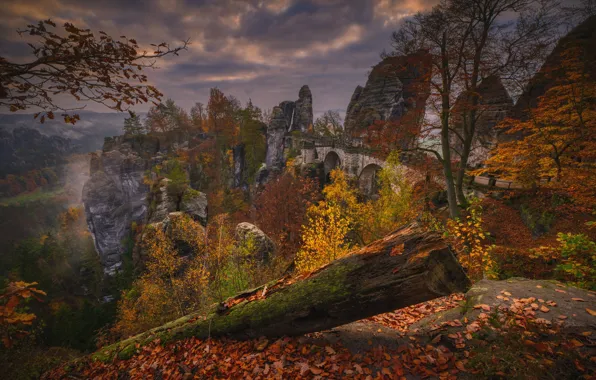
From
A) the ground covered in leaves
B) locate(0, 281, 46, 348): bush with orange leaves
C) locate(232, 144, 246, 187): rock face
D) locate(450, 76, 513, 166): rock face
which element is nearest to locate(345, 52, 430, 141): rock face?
locate(450, 76, 513, 166): rock face

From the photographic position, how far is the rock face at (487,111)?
944cm

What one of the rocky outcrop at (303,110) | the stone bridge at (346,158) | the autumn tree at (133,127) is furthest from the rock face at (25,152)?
the stone bridge at (346,158)

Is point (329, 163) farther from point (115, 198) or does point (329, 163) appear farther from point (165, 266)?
point (115, 198)

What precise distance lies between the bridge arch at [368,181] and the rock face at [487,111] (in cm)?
909

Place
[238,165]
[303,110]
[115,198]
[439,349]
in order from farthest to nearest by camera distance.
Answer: [303,110], [238,165], [115,198], [439,349]

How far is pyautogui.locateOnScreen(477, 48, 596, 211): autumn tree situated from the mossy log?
9.00 meters

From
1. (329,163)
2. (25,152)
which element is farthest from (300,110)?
(25,152)

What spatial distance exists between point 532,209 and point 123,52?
15.8 meters

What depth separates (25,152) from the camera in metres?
123

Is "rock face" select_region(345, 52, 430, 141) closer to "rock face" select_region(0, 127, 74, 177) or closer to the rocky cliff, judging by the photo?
the rocky cliff

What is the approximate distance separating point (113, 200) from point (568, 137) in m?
53.2

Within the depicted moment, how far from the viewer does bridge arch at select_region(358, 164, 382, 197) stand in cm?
2884

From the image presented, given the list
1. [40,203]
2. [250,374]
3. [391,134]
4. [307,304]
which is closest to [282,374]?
[250,374]

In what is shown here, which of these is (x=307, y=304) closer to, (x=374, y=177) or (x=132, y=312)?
(x=132, y=312)
